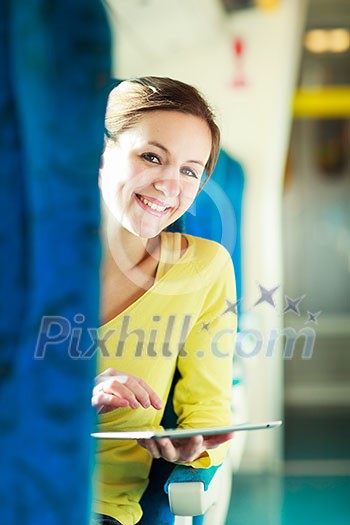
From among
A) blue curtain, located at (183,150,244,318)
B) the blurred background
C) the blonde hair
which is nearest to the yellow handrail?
the blurred background

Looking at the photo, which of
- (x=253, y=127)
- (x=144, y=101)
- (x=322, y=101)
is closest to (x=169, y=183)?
(x=144, y=101)

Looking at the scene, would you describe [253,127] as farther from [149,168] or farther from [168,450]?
[168,450]

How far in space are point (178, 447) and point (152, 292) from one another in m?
0.27

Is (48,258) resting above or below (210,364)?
above

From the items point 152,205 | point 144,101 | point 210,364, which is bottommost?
point 210,364

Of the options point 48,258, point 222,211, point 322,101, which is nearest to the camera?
point 48,258

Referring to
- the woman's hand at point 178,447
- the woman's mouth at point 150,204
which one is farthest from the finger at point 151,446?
the woman's mouth at point 150,204

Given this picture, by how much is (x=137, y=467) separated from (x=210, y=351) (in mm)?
241

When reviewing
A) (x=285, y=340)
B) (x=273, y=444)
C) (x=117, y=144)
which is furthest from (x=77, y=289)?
(x=273, y=444)

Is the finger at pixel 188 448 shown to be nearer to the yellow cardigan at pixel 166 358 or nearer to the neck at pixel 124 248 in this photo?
the yellow cardigan at pixel 166 358

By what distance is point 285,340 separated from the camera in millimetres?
1508

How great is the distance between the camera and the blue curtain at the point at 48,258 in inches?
53.2

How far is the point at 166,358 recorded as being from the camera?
144 centimetres

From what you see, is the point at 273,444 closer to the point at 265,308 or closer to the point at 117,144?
the point at 265,308
